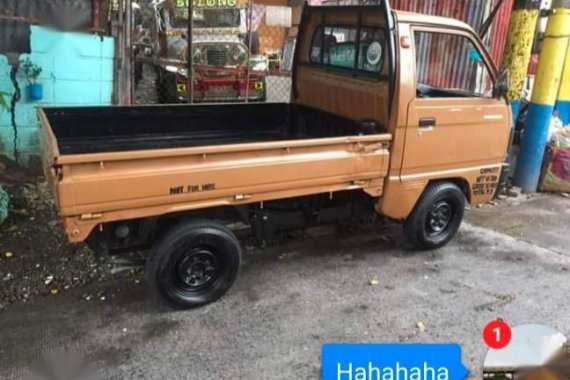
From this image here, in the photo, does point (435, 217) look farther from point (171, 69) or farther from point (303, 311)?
point (171, 69)

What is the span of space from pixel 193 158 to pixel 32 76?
10.6 ft

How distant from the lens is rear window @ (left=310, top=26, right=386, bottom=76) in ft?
14.2

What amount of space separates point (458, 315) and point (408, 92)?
1751 mm

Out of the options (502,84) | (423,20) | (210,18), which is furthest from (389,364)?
(210,18)

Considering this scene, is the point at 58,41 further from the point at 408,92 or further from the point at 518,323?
the point at 518,323

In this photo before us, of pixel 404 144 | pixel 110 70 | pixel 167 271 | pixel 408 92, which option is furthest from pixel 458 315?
pixel 110 70

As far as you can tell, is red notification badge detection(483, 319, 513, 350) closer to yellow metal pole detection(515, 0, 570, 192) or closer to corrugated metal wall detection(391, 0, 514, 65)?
yellow metal pole detection(515, 0, 570, 192)

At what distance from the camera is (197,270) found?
12.1 feet

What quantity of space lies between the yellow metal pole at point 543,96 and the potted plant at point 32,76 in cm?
588

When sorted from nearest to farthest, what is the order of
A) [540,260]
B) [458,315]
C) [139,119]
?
[458,315] → [139,119] → [540,260]

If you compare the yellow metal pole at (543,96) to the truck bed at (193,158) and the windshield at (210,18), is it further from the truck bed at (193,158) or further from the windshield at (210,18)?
the windshield at (210,18)

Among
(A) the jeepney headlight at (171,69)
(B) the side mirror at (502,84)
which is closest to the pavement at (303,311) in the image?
(B) the side mirror at (502,84)

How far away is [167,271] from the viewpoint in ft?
11.6

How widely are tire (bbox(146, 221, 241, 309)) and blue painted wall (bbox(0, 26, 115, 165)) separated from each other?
3.07m
